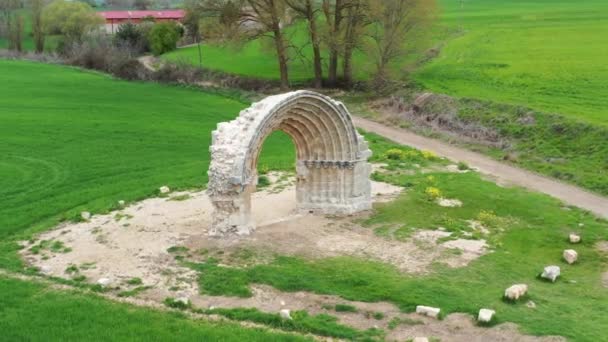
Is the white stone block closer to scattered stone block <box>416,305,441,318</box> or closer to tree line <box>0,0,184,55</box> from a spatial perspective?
scattered stone block <box>416,305,441,318</box>

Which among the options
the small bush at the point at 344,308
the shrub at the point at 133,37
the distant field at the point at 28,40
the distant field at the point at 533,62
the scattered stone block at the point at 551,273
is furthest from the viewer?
the distant field at the point at 28,40

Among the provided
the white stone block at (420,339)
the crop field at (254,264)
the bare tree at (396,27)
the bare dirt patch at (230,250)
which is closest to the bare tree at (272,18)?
the bare tree at (396,27)

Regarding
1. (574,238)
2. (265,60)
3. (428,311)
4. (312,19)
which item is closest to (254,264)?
(428,311)

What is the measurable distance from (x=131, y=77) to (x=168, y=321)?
193 ft

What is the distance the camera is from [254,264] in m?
20.1

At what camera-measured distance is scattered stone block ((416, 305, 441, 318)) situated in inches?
659

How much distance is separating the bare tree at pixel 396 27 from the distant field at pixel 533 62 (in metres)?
2.97

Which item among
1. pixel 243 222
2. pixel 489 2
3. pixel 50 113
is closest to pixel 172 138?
pixel 50 113

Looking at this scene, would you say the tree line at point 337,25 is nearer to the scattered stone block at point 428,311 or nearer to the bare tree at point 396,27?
the bare tree at point 396,27

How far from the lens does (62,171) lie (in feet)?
105

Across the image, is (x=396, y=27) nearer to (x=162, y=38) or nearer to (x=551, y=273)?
(x=551, y=273)

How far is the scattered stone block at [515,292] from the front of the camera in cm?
1758

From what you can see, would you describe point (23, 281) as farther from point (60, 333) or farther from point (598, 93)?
point (598, 93)

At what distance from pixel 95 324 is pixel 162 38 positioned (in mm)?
80973
